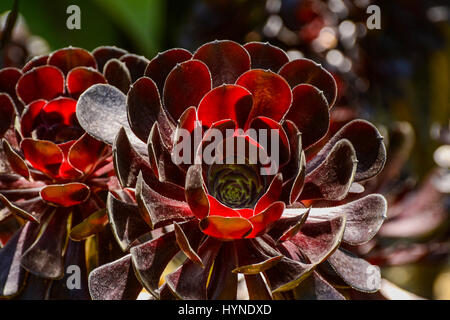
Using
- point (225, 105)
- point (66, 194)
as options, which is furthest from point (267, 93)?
point (66, 194)

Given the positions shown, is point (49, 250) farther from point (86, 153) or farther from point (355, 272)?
point (355, 272)

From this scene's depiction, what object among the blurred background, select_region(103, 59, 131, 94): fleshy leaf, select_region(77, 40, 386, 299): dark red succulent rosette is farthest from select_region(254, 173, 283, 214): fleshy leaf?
the blurred background

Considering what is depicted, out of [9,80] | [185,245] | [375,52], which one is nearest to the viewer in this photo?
[185,245]

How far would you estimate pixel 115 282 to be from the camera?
304 millimetres

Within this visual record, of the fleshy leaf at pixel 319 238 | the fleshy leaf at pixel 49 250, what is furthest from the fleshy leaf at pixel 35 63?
the fleshy leaf at pixel 319 238

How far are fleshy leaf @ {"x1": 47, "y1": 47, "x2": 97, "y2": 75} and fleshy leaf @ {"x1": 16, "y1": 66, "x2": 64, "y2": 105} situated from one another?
0.02 metres

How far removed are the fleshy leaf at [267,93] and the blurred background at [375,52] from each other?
25 centimetres

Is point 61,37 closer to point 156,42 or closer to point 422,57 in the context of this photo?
point 156,42

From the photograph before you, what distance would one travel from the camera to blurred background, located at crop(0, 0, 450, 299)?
23.7 inches

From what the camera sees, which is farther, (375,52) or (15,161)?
(375,52)

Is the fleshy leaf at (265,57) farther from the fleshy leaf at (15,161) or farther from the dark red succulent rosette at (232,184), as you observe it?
the fleshy leaf at (15,161)

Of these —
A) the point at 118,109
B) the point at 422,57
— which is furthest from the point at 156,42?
the point at 118,109

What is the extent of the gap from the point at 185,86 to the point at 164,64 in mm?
24

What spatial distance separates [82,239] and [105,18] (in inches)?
25.4
